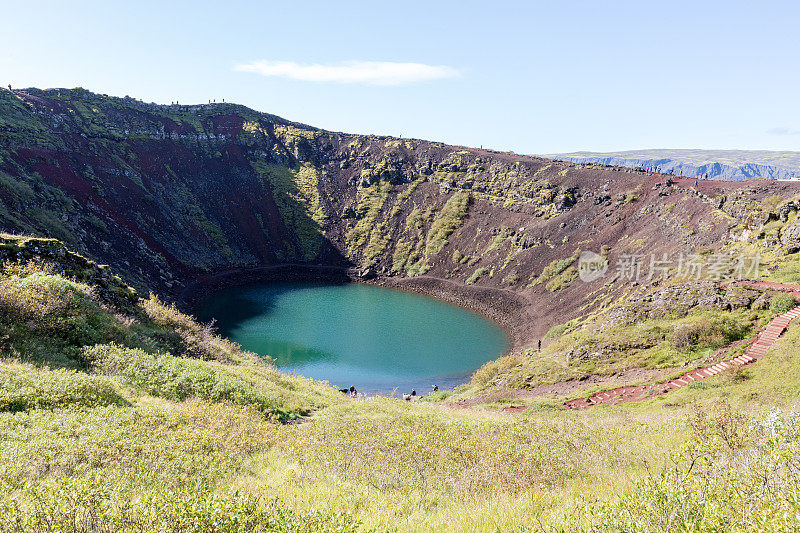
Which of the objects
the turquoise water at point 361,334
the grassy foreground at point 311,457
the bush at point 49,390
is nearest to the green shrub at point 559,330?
the turquoise water at point 361,334

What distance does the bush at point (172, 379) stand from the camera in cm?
1485

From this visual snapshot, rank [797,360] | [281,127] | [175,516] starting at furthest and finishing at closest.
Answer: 1. [281,127]
2. [797,360]
3. [175,516]

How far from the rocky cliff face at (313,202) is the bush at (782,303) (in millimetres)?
16227

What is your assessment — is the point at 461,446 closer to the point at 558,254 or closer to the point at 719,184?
the point at 558,254

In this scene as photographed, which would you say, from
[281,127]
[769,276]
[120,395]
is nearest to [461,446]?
[120,395]

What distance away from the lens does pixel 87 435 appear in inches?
359

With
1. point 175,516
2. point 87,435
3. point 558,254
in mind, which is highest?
point 175,516

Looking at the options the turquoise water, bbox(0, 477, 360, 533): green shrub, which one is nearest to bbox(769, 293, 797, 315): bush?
the turquoise water

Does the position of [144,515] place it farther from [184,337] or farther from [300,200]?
[300,200]

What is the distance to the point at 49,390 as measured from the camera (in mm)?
11086

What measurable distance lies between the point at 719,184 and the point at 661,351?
Result: 36656 millimetres

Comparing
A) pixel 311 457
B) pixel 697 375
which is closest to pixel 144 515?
pixel 311 457

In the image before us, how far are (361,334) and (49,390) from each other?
114 feet

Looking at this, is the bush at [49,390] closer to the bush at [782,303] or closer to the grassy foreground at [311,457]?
the grassy foreground at [311,457]
